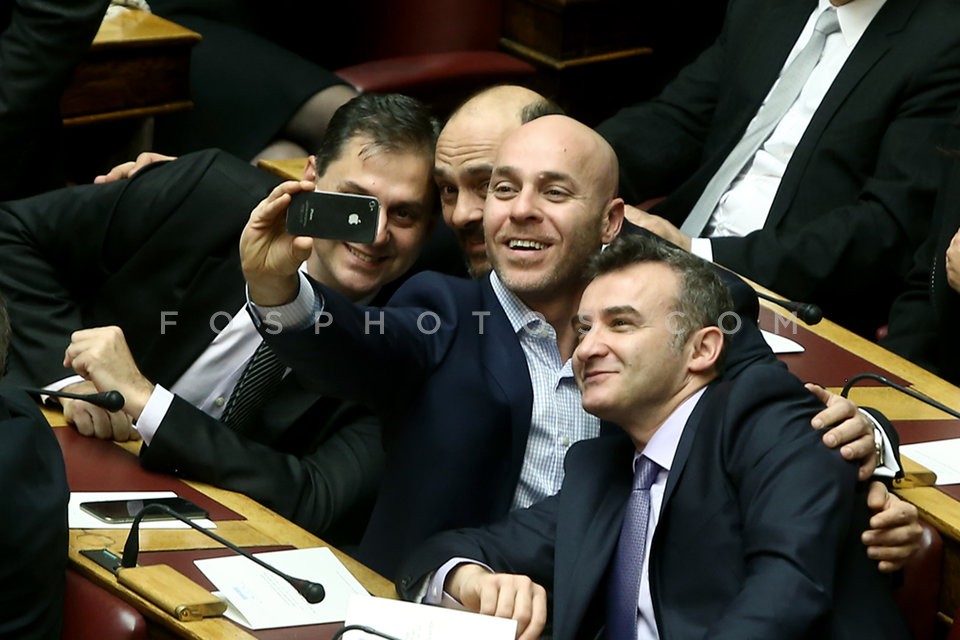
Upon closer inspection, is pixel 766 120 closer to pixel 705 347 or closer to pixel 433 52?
pixel 433 52

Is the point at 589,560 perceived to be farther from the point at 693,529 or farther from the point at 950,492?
the point at 950,492

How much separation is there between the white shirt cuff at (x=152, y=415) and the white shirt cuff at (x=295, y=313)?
0.84 feet

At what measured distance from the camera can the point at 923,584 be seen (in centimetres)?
201

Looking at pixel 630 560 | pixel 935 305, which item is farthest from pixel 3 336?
pixel 935 305

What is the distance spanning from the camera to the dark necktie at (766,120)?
125 inches

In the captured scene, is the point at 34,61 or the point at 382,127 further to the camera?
the point at 34,61

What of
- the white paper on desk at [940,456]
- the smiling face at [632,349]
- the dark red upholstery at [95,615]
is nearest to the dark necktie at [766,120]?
the white paper on desk at [940,456]

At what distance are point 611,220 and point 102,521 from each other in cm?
86

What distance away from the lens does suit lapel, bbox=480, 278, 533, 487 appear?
224cm

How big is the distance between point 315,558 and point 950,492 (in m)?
0.82

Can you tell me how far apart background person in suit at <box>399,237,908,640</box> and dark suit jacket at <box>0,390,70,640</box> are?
450 mm

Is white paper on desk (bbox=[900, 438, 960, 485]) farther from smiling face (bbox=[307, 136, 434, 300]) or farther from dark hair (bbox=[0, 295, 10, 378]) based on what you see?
dark hair (bbox=[0, 295, 10, 378])

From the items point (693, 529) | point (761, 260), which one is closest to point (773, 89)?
point (761, 260)

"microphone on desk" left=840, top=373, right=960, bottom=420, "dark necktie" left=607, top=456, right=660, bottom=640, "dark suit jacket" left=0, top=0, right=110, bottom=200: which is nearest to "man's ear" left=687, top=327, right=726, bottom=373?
"dark necktie" left=607, top=456, right=660, bottom=640
